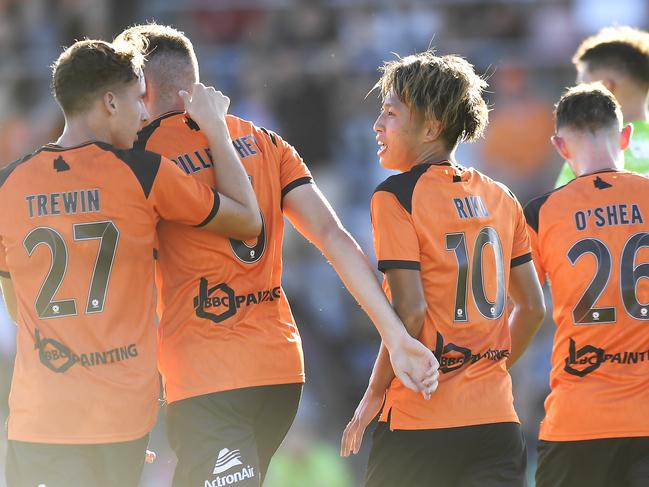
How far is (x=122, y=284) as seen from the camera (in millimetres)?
4246

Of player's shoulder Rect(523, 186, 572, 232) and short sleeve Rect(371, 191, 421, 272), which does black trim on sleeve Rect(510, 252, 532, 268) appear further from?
short sleeve Rect(371, 191, 421, 272)

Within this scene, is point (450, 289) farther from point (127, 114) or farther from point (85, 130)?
point (85, 130)

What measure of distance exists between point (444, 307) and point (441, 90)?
2.97ft

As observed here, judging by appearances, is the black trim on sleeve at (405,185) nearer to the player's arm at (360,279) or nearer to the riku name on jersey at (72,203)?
the player's arm at (360,279)

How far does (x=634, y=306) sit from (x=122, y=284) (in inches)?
85.6

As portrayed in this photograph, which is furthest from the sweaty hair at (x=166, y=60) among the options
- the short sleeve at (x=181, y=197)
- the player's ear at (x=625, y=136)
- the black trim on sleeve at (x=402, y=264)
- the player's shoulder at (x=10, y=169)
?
the player's ear at (x=625, y=136)

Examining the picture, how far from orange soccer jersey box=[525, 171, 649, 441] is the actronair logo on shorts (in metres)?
1.42

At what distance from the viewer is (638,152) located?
5781 mm

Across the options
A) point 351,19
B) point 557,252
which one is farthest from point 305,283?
point 557,252

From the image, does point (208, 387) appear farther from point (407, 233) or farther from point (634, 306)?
point (634, 306)

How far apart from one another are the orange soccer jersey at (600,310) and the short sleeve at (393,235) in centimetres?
87

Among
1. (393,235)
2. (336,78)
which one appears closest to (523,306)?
(393,235)

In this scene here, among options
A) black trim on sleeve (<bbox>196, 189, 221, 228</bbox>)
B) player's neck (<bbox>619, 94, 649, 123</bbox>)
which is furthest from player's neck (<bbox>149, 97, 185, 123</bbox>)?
player's neck (<bbox>619, 94, 649, 123</bbox>)

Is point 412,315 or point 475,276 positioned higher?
point 475,276
